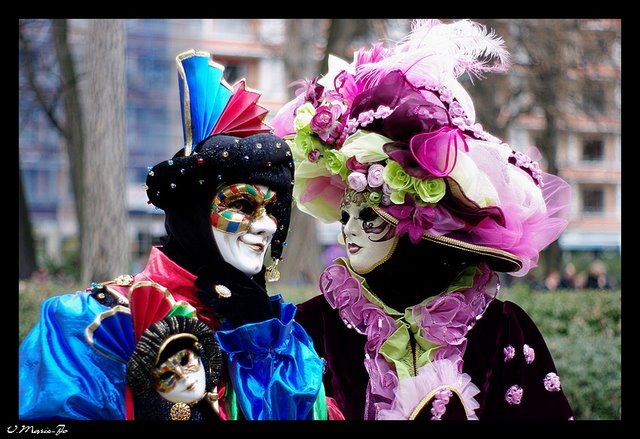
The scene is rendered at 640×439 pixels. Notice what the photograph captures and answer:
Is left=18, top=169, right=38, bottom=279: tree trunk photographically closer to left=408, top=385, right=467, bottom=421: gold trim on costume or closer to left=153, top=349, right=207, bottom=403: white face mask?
left=408, top=385, right=467, bottom=421: gold trim on costume

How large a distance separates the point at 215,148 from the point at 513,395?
167cm

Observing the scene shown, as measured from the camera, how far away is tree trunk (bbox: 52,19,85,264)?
1252 centimetres

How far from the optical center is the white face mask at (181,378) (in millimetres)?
2871

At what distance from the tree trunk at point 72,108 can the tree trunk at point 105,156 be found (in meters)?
4.58

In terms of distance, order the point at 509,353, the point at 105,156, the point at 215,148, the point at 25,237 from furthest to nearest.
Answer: the point at 25,237 < the point at 105,156 < the point at 509,353 < the point at 215,148

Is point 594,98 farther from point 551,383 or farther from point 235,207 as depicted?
point 235,207

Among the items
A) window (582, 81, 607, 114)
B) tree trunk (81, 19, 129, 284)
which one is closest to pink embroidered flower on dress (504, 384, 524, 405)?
tree trunk (81, 19, 129, 284)

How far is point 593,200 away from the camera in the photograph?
115 ft

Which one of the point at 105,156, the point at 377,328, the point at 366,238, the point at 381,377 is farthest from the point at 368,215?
the point at 105,156

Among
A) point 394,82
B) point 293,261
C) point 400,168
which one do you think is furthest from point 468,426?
point 293,261

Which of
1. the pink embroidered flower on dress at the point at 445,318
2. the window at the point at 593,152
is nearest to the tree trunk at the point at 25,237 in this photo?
the pink embroidered flower on dress at the point at 445,318

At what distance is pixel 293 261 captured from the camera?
10469 mm

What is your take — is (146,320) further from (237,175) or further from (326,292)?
(326,292)
